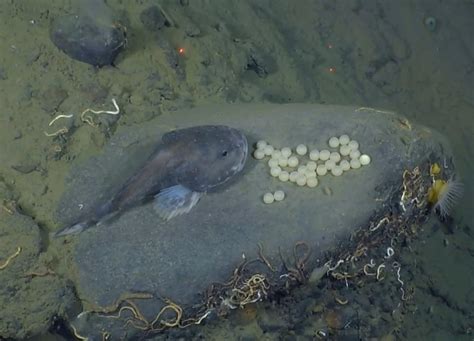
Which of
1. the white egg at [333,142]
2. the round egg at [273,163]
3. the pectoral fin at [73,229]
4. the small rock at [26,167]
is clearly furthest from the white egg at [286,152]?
the small rock at [26,167]

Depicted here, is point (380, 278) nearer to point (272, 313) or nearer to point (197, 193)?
point (272, 313)

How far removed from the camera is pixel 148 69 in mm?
5770

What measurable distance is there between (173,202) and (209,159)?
549 mm

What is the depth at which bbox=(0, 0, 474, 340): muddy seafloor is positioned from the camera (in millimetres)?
4898

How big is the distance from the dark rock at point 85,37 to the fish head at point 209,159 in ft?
4.53

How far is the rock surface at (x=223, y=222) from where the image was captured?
4547mm

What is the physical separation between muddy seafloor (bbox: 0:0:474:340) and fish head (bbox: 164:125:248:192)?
991mm

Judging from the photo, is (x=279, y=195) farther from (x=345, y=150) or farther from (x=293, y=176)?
(x=345, y=150)

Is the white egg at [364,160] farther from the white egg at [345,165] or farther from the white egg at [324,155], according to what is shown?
the white egg at [324,155]

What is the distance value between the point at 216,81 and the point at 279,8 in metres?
2.53

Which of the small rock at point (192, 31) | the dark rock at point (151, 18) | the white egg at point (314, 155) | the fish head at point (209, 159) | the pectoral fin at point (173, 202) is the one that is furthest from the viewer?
the small rock at point (192, 31)

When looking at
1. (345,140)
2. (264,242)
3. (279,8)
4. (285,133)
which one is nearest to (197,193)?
(264,242)

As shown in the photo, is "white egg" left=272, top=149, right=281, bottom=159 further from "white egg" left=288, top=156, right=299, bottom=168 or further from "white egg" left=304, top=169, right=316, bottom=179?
"white egg" left=304, top=169, right=316, bottom=179

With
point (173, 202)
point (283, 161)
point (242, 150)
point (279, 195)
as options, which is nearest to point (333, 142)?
point (283, 161)
